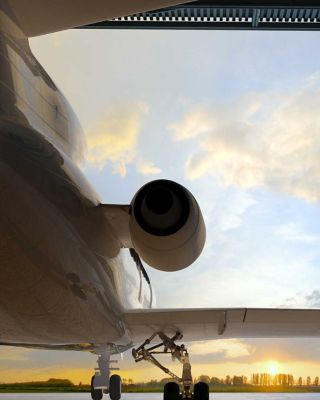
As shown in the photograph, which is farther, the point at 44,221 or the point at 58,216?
the point at 58,216

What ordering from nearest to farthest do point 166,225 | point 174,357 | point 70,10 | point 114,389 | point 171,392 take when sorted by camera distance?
point 70,10 < point 166,225 < point 174,357 < point 171,392 < point 114,389

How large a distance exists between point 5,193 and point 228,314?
420cm

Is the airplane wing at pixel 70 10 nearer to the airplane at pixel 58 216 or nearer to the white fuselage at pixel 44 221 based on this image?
the airplane at pixel 58 216

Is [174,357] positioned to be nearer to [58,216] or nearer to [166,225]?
[166,225]

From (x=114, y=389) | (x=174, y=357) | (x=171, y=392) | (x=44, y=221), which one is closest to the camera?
(x=44, y=221)

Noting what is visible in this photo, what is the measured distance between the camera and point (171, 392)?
8.43 m

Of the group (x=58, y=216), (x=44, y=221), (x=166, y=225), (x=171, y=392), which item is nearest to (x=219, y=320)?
(x=171, y=392)

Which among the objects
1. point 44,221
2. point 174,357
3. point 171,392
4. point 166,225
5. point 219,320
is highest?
point 166,225

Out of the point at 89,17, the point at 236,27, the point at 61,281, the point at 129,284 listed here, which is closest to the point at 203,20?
the point at 236,27

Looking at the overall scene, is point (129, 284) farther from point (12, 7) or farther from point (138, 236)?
point (12, 7)

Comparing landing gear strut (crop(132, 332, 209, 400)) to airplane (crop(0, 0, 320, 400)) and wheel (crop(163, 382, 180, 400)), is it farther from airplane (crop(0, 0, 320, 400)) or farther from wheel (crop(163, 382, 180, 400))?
airplane (crop(0, 0, 320, 400))

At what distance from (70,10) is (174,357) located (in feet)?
17.6

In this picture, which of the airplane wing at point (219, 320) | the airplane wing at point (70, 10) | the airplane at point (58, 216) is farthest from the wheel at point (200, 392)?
the airplane wing at point (70, 10)

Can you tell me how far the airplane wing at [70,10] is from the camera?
444cm
